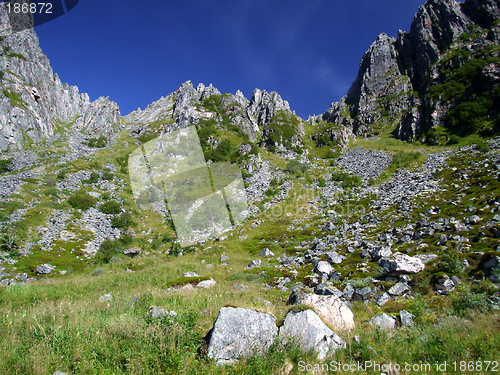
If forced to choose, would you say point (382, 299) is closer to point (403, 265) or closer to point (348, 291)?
point (348, 291)

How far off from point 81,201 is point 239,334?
41.2m

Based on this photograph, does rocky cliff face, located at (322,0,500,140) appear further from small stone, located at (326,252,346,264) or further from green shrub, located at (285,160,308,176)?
small stone, located at (326,252,346,264)

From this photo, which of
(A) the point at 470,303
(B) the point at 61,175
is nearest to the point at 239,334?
(A) the point at 470,303

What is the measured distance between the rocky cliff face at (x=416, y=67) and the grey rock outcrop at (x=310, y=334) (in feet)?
265

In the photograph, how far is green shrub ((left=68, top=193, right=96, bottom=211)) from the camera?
116 ft

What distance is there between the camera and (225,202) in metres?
42.2

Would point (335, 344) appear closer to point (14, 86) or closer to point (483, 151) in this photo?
point (483, 151)

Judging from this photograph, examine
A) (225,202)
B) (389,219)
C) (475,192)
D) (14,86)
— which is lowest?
(389,219)

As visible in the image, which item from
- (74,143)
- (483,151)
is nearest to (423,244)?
(483,151)

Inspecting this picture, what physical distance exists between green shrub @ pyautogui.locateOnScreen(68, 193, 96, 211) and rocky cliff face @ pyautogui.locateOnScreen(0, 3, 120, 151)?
34.1 m

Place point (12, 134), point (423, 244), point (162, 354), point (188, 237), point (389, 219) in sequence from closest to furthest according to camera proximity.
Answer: point (162, 354) < point (423, 244) < point (389, 219) < point (188, 237) < point (12, 134)

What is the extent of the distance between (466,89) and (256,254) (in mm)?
79275

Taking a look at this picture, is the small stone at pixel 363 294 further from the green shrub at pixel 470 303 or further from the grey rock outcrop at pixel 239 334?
the grey rock outcrop at pixel 239 334

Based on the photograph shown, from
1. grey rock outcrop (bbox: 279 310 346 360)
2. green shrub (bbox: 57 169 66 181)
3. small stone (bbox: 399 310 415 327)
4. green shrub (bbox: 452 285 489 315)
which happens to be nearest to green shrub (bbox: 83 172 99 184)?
green shrub (bbox: 57 169 66 181)
